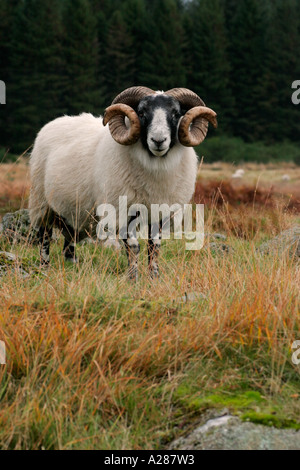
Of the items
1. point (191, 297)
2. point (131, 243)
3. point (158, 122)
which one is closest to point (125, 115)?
point (158, 122)

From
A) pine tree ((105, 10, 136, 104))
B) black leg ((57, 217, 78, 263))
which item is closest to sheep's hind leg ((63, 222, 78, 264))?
black leg ((57, 217, 78, 263))

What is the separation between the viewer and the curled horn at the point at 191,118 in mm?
6293

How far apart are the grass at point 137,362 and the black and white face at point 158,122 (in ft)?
6.45

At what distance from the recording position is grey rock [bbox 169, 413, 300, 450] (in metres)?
3.13

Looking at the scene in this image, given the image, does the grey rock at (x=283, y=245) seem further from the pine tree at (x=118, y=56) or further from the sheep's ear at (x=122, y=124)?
the pine tree at (x=118, y=56)

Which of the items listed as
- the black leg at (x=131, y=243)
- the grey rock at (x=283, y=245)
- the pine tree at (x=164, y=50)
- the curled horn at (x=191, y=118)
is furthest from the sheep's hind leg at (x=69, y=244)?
the pine tree at (x=164, y=50)

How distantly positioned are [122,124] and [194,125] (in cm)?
82

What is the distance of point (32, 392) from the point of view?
11.0ft

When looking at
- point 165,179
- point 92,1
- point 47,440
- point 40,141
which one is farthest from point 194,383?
point 92,1

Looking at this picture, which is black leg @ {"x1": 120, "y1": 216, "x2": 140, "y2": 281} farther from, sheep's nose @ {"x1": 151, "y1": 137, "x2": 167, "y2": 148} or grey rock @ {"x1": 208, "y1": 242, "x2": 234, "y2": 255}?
sheep's nose @ {"x1": 151, "y1": 137, "x2": 167, "y2": 148}

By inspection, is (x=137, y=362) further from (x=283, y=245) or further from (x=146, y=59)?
(x=146, y=59)

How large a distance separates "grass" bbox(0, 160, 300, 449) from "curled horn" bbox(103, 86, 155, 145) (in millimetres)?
2217

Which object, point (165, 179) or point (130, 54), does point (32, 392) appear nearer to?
point (165, 179)

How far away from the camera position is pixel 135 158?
21.0 ft
